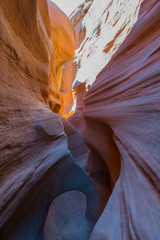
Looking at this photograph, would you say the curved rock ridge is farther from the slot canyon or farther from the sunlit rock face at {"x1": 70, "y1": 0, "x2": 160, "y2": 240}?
the sunlit rock face at {"x1": 70, "y1": 0, "x2": 160, "y2": 240}

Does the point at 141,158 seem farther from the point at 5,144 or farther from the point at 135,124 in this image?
the point at 5,144

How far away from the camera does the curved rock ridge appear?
2.57 ft

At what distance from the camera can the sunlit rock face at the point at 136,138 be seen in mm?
562

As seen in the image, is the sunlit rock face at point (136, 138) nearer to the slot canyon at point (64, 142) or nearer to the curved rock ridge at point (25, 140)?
the slot canyon at point (64, 142)

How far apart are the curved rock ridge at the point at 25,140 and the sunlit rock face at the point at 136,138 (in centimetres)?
68

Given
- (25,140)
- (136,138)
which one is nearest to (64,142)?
(25,140)

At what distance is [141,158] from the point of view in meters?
0.72

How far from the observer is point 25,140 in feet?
3.06

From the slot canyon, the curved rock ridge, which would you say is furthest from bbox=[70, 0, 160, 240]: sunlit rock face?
the curved rock ridge

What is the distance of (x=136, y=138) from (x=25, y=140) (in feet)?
3.39

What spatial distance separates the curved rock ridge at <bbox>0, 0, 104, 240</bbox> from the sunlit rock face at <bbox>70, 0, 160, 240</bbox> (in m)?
0.68

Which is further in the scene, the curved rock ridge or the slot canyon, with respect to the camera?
the curved rock ridge

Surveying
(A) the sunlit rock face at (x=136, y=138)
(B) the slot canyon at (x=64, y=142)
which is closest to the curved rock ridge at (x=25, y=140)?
(B) the slot canyon at (x=64, y=142)

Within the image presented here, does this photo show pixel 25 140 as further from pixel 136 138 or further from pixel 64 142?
pixel 136 138
